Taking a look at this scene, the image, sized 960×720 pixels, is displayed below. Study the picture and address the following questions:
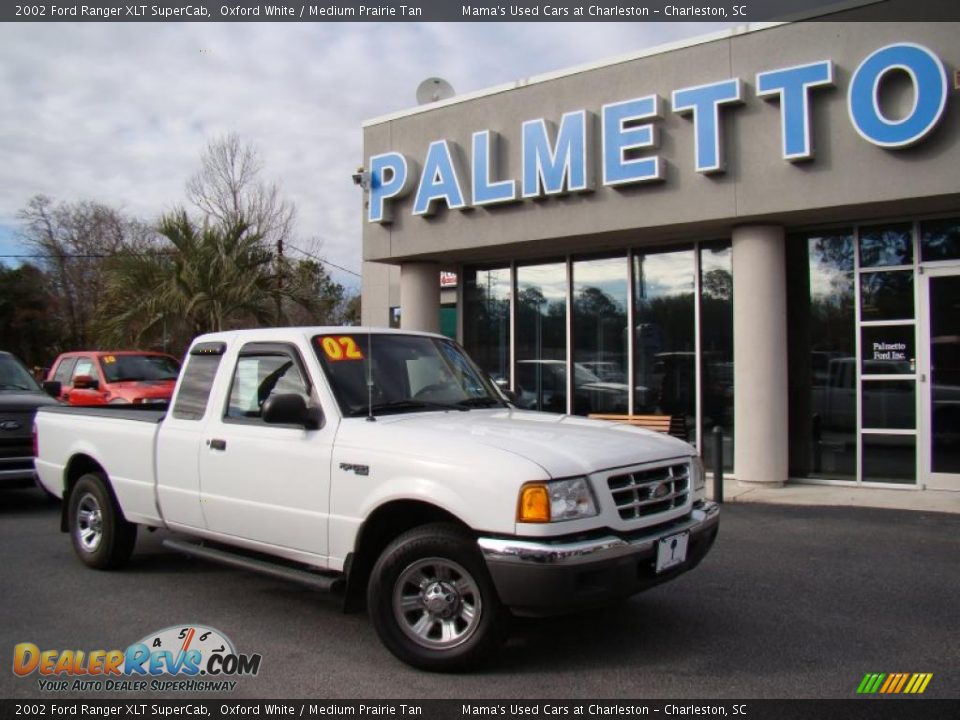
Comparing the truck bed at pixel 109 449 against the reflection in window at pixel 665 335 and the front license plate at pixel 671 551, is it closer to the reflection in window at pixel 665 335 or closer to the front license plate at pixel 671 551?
the front license plate at pixel 671 551

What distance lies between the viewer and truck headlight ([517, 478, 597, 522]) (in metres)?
3.85

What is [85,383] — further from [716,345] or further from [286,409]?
[286,409]

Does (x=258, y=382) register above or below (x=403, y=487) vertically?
above

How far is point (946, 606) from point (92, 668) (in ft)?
17.6

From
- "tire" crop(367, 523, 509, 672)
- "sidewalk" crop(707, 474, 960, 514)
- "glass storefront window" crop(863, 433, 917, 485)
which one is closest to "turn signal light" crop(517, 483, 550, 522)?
"tire" crop(367, 523, 509, 672)

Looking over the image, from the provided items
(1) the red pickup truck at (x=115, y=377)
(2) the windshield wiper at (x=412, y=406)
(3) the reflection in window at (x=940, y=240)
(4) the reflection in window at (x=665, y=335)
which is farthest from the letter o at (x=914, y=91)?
(1) the red pickup truck at (x=115, y=377)

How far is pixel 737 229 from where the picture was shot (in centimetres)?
1068

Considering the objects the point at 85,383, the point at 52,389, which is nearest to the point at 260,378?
the point at 52,389

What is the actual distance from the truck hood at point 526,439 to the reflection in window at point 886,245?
7047 mm

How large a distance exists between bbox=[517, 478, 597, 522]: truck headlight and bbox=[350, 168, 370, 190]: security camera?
10.8 metres

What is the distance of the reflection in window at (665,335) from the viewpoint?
1197 cm

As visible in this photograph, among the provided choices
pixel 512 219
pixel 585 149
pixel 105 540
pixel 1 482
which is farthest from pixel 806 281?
pixel 1 482

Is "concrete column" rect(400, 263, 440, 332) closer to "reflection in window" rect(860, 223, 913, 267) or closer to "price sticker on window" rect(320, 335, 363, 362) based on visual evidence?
"reflection in window" rect(860, 223, 913, 267)

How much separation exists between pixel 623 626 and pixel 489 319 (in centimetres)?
957
